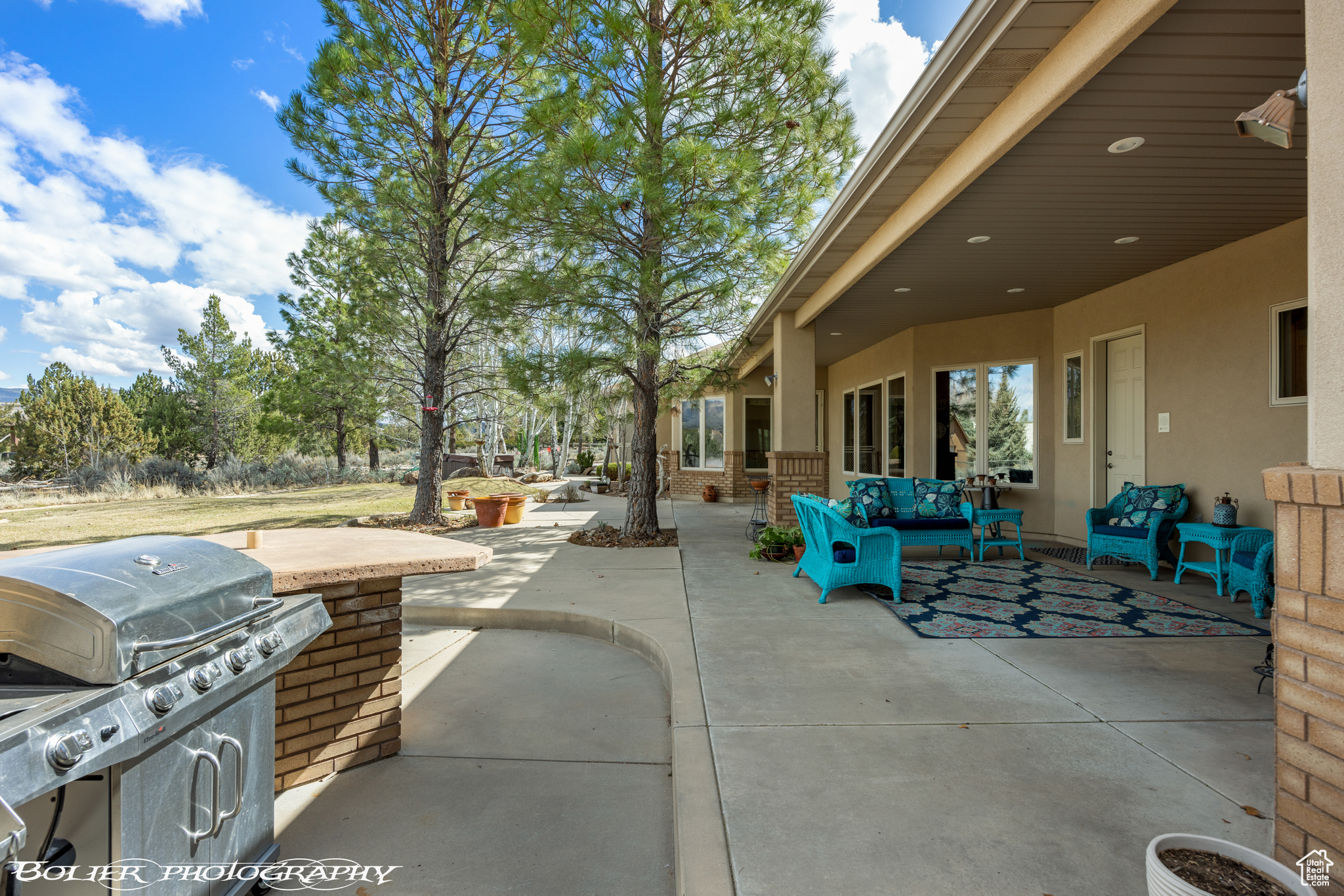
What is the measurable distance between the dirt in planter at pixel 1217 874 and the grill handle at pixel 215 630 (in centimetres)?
207

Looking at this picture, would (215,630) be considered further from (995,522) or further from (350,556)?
(995,522)

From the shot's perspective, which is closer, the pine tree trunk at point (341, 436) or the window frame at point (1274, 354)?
the window frame at point (1274, 354)

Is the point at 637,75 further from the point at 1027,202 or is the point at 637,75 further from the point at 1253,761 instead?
the point at 1253,761

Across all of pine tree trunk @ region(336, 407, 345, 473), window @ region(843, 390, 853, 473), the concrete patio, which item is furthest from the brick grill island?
pine tree trunk @ region(336, 407, 345, 473)

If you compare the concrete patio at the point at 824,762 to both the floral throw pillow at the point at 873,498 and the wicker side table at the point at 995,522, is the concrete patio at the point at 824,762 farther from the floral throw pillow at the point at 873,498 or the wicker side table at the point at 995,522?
the floral throw pillow at the point at 873,498

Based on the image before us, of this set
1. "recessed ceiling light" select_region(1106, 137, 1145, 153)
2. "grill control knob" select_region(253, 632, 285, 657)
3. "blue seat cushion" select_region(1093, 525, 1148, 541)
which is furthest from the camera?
"blue seat cushion" select_region(1093, 525, 1148, 541)

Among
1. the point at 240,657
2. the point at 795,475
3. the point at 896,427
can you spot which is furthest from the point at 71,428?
the point at 240,657

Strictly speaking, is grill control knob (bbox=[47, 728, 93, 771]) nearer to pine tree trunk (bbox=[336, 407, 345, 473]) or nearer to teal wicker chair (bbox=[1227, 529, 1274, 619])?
teal wicker chair (bbox=[1227, 529, 1274, 619])

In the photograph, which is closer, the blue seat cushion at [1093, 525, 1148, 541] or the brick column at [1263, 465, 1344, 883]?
the brick column at [1263, 465, 1344, 883]

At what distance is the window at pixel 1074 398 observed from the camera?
715cm

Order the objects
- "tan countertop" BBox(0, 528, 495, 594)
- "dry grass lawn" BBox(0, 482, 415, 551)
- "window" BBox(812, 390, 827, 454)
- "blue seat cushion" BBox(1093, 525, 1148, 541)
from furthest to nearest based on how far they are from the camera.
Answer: "window" BBox(812, 390, 827, 454) → "dry grass lawn" BBox(0, 482, 415, 551) → "blue seat cushion" BBox(1093, 525, 1148, 541) → "tan countertop" BBox(0, 528, 495, 594)

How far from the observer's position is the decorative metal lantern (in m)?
4.92

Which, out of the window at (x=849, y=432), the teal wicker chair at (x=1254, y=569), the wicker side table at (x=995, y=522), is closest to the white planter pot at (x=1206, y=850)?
the teal wicker chair at (x=1254, y=569)

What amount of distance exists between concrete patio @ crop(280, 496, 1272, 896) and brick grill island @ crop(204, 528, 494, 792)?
110 mm
